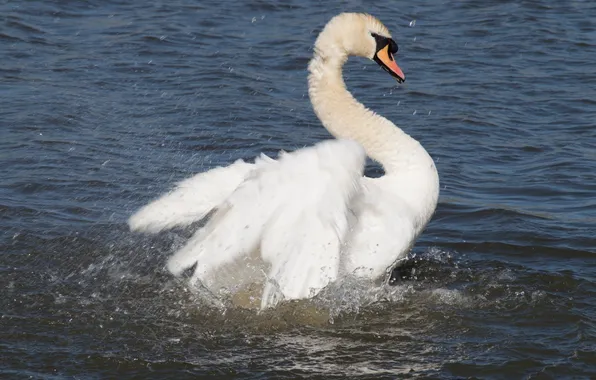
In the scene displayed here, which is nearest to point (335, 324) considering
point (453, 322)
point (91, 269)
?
point (453, 322)

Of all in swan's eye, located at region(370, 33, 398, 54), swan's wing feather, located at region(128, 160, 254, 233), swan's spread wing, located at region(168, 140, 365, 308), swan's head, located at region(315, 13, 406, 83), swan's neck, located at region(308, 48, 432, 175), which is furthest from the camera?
swan's eye, located at region(370, 33, 398, 54)

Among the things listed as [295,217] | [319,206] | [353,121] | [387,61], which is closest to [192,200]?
[295,217]

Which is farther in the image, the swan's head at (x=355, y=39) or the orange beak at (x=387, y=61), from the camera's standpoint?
the orange beak at (x=387, y=61)

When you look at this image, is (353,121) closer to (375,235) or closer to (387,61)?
(387,61)

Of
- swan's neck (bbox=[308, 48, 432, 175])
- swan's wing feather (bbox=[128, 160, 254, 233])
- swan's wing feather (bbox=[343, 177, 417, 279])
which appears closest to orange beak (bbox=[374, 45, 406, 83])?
swan's neck (bbox=[308, 48, 432, 175])

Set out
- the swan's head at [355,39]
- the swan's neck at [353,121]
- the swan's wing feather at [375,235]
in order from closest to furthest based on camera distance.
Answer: the swan's wing feather at [375,235] < the swan's neck at [353,121] < the swan's head at [355,39]

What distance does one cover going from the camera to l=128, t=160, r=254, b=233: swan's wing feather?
6441mm

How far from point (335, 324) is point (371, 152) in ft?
3.56

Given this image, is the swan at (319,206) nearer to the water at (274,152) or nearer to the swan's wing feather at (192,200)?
the swan's wing feather at (192,200)

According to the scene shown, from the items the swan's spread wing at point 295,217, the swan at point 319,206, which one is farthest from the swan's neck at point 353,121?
the swan's spread wing at point 295,217

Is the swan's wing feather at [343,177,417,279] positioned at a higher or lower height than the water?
higher

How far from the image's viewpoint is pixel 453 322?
6.42 meters

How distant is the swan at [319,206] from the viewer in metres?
5.82

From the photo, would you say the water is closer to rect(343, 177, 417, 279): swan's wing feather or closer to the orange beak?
rect(343, 177, 417, 279): swan's wing feather
